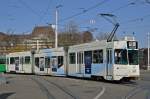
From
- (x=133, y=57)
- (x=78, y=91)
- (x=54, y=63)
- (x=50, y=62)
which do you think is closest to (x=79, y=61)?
(x=133, y=57)

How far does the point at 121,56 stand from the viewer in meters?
30.3

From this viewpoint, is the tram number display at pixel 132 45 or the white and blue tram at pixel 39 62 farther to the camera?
the white and blue tram at pixel 39 62

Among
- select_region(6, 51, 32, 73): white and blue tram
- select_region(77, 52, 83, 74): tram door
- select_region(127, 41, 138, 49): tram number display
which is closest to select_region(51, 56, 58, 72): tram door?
select_region(77, 52, 83, 74): tram door

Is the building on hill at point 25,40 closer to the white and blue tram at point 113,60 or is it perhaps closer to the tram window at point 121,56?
the white and blue tram at point 113,60

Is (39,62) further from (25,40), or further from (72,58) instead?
(25,40)

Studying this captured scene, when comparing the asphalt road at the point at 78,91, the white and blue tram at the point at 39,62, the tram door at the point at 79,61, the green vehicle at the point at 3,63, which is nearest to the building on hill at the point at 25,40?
the green vehicle at the point at 3,63

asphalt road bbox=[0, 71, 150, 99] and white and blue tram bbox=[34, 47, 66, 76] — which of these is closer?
asphalt road bbox=[0, 71, 150, 99]

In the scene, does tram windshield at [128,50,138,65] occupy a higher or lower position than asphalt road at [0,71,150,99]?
higher

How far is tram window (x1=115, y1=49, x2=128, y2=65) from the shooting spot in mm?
30208

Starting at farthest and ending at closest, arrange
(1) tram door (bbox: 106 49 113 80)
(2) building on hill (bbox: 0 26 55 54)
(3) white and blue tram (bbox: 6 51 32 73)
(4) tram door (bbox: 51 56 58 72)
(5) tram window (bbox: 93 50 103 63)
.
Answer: (2) building on hill (bbox: 0 26 55 54)
(3) white and blue tram (bbox: 6 51 32 73)
(4) tram door (bbox: 51 56 58 72)
(5) tram window (bbox: 93 50 103 63)
(1) tram door (bbox: 106 49 113 80)

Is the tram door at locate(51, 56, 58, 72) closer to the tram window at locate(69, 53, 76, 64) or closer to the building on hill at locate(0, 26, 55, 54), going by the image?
the tram window at locate(69, 53, 76, 64)

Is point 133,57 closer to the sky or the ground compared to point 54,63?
closer to the sky

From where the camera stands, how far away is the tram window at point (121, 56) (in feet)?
99.1

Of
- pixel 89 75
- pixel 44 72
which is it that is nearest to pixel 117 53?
pixel 89 75
